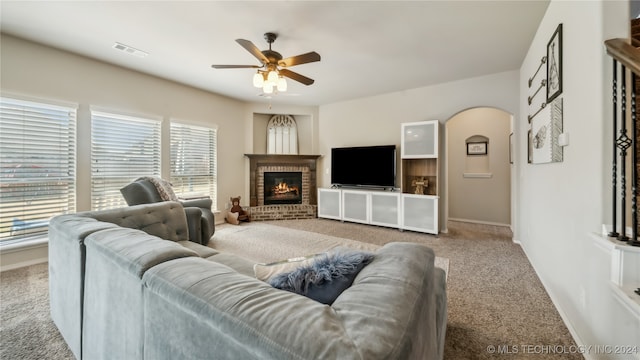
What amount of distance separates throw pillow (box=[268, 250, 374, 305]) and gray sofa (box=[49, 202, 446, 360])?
0.17 feet

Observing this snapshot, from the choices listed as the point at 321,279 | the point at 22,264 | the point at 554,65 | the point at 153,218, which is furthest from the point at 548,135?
the point at 22,264

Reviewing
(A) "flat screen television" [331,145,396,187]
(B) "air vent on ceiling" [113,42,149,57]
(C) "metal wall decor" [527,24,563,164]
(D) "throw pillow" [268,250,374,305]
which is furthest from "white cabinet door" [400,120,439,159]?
(B) "air vent on ceiling" [113,42,149,57]

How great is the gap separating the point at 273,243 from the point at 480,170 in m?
4.67

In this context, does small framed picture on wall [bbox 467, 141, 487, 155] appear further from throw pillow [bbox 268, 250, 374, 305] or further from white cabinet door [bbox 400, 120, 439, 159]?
throw pillow [bbox 268, 250, 374, 305]

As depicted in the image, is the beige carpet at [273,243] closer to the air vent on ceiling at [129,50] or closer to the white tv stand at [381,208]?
the white tv stand at [381,208]

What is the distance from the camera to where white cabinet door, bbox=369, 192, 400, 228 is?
4.75 metres

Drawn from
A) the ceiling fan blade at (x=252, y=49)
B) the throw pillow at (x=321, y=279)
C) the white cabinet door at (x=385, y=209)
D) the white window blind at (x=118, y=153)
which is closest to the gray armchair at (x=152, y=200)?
the white window blind at (x=118, y=153)

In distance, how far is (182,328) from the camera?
77 cm

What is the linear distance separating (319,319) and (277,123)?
5915mm

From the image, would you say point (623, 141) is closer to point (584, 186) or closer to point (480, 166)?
point (584, 186)

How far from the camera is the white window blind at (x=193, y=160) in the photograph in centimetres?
463

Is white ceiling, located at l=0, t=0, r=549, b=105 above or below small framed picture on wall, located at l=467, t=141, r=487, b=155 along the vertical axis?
above

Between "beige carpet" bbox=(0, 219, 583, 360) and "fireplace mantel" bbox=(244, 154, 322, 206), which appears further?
"fireplace mantel" bbox=(244, 154, 322, 206)

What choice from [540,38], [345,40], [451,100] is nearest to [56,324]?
[345,40]
